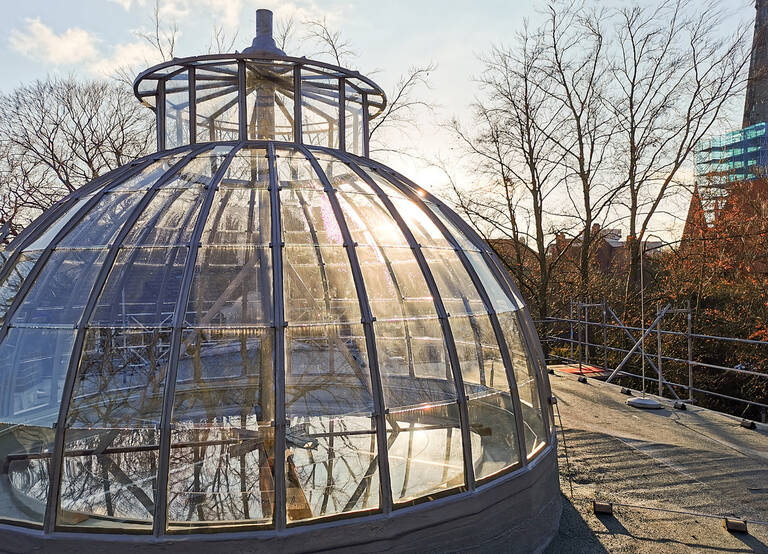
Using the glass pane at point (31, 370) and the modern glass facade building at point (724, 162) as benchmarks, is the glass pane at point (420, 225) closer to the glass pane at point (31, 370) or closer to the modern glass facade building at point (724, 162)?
the glass pane at point (31, 370)

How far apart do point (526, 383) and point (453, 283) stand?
1.81m

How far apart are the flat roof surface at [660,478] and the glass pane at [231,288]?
16.2 feet

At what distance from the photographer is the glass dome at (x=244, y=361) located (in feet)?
20.2

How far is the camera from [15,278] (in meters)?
7.68

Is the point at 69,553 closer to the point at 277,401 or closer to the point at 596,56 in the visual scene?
the point at 277,401

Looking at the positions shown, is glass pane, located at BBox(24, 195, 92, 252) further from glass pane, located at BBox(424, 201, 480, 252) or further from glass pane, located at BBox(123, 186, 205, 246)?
glass pane, located at BBox(424, 201, 480, 252)

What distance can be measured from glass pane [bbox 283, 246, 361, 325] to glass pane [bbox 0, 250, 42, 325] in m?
3.37

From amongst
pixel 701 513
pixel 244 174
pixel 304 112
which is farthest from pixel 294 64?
pixel 701 513

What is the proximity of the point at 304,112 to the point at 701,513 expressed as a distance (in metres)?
8.36

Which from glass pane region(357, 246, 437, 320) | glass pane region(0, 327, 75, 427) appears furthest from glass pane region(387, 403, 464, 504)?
glass pane region(0, 327, 75, 427)

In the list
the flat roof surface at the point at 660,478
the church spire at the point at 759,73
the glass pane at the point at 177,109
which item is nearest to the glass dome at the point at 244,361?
the glass pane at the point at 177,109

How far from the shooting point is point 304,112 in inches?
370

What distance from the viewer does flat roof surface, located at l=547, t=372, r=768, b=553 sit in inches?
313

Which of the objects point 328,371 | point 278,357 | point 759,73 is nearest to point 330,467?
point 328,371
